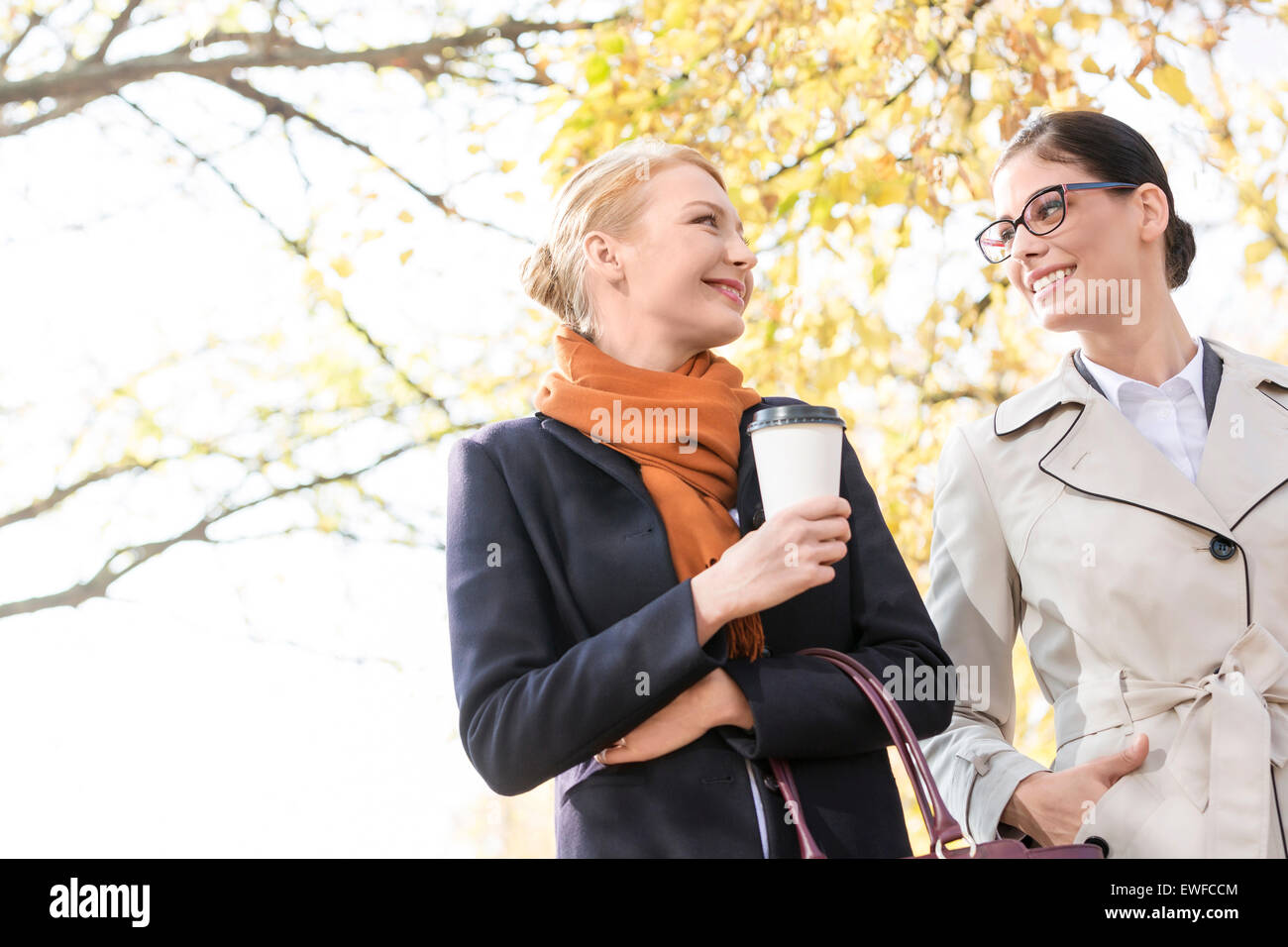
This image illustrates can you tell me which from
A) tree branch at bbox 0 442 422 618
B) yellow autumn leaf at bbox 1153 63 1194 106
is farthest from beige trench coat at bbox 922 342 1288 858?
tree branch at bbox 0 442 422 618

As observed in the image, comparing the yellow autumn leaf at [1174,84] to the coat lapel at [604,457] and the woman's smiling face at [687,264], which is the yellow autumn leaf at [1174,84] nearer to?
the woman's smiling face at [687,264]

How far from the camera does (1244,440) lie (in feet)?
7.88

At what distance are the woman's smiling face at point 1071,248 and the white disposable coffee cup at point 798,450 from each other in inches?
37.5

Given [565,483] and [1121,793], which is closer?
[565,483]

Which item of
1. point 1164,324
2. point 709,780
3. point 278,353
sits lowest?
point 709,780

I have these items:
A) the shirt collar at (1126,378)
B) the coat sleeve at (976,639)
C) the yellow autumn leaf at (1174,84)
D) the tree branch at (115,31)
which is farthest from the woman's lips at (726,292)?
the tree branch at (115,31)

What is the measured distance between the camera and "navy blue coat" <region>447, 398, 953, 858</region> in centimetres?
173

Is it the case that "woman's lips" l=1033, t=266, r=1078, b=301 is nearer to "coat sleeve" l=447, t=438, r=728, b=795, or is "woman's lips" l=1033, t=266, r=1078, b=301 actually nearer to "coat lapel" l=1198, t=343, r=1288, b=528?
"coat lapel" l=1198, t=343, r=1288, b=528

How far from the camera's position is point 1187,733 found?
2.17m

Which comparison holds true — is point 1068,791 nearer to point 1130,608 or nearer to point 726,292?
point 1130,608

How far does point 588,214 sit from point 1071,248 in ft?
3.23
